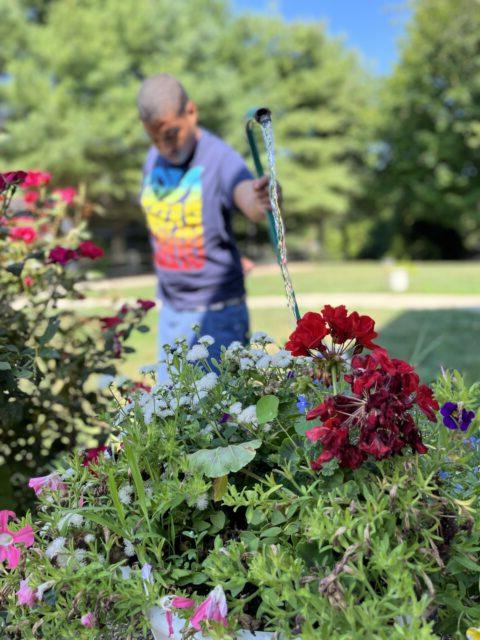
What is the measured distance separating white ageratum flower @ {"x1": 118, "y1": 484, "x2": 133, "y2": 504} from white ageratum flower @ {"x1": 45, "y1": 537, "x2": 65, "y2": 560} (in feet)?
0.42

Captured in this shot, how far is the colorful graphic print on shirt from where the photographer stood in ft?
8.39

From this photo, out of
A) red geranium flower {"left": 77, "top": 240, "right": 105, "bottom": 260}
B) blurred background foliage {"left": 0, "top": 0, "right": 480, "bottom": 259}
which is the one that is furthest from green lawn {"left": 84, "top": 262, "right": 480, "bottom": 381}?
blurred background foliage {"left": 0, "top": 0, "right": 480, "bottom": 259}

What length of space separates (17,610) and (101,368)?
1.10 meters

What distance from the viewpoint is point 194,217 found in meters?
2.56

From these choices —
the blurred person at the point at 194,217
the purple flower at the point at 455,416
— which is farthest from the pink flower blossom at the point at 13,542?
the blurred person at the point at 194,217

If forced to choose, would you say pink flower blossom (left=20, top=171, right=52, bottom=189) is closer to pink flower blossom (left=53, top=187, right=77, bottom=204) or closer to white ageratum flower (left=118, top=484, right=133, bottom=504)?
pink flower blossom (left=53, top=187, right=77, bottom=204)

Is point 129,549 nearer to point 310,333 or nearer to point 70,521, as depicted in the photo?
point 70,521

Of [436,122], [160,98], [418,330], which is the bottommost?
[418,330]

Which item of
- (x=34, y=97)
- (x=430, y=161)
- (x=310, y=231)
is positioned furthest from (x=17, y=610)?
(x=310, y=231)

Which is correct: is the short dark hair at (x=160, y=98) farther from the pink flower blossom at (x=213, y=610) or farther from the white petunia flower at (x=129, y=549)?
the pink flower blossom at (x=213, y=610)

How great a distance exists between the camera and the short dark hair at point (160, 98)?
237 cm

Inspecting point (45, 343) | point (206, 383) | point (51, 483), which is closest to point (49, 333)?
point (45, 343)

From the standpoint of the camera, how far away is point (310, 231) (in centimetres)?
3606

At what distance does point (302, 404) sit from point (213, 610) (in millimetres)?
447
